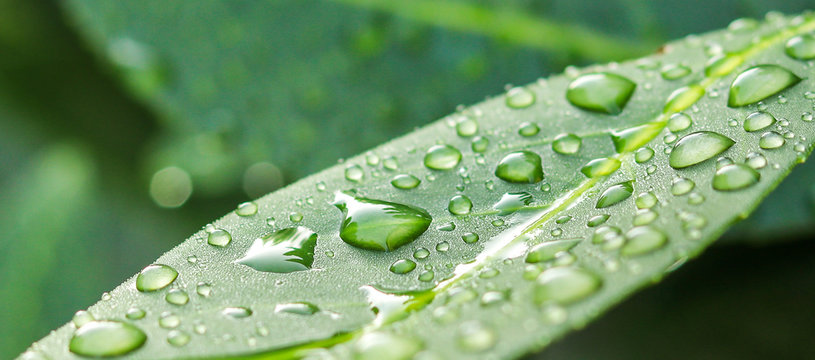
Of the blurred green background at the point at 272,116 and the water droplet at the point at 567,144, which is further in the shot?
the blurred green background at the point at 272,116


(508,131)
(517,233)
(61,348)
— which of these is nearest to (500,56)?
(508,131)

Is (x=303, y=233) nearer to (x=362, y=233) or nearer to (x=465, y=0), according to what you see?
(x=362, y=233)

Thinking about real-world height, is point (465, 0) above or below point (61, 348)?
above

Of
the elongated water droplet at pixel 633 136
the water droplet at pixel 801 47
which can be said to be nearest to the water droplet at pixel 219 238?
the elongated water droplet at pixel 633 136

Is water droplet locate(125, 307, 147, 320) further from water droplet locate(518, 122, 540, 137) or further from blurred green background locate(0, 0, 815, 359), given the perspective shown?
blurred green background locate(0, 0, 815, 359)

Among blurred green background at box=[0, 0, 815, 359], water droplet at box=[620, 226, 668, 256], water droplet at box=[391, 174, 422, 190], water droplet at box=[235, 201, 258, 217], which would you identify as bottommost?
water droplet at box=[620, 226, 668, 256]

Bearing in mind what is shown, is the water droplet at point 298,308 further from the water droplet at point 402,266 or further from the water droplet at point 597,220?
the water droplet at point 597,220

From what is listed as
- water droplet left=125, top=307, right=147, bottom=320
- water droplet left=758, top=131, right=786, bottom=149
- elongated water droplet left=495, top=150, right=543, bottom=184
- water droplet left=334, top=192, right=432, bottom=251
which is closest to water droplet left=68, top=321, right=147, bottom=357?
water droplet left=125, top=307, right=147, bottom=320
